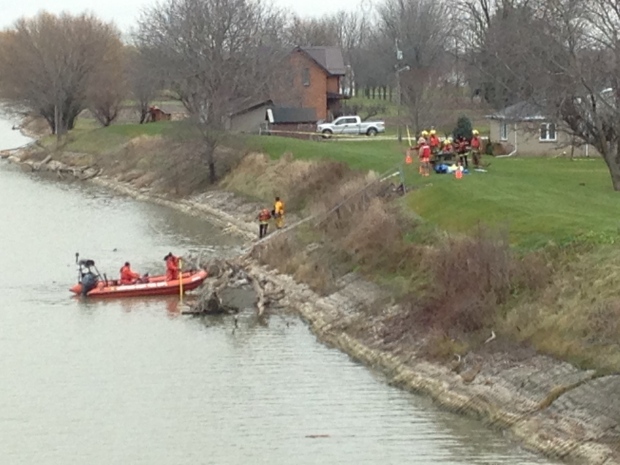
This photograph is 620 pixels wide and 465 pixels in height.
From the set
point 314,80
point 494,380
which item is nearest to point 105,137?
point 314,80

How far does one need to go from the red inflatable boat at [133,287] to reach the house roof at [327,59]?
50.9 m

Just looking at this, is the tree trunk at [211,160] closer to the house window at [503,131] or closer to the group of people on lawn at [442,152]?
the house window at [503,131]

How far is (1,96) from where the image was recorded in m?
104

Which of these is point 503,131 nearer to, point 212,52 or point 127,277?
point 212,52

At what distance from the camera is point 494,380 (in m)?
23.6

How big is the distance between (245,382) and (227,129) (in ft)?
126

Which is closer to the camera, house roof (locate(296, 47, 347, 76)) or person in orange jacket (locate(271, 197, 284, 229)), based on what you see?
person in orange jacket (locate(271, 197, 284, 229))

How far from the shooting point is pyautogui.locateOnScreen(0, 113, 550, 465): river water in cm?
2183

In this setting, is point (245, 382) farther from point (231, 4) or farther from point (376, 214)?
point (231, 4)

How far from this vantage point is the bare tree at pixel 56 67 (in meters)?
90.8

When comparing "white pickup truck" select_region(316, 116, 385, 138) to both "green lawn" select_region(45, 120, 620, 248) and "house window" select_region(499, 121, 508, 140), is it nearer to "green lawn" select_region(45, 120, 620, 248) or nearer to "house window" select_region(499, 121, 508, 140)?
"house window" select_region(499, 121, 508, 140)

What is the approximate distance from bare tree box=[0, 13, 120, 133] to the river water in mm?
52126

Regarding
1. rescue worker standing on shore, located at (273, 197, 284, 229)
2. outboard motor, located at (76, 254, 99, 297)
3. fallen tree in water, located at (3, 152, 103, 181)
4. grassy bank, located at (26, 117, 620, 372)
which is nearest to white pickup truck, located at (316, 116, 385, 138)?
fallen tree in water, located at (3, 152, 103, 181)

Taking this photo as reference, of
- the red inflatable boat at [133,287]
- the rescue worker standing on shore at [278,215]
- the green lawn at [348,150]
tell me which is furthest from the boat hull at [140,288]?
the green lawn at [348,150]
